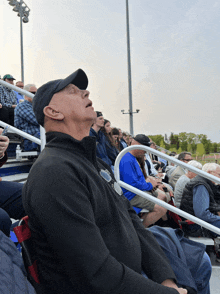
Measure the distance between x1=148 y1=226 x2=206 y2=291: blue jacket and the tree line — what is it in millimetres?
58092

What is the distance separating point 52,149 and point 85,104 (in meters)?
0.31

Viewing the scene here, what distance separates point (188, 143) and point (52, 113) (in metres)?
68.2

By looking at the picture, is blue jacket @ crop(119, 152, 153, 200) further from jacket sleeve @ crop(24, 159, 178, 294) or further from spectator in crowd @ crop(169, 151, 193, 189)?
spectator in crowd @ crop(169, 151, 193, 189)

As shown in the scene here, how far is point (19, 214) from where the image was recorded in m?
1.68

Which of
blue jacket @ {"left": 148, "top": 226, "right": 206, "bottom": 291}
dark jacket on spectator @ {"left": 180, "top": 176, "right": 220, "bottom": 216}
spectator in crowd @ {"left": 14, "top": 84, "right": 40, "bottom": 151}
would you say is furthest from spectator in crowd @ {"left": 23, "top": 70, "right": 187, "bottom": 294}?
spectator in crowd @ {"left": 14, "top": 84, "right": 40, "bottom": 151}

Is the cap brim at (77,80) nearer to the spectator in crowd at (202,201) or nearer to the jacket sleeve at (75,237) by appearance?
the jacket sleeve at (75,237)

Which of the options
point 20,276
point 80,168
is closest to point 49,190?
point 80,168

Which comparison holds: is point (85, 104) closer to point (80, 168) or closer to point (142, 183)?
point (80, 168)

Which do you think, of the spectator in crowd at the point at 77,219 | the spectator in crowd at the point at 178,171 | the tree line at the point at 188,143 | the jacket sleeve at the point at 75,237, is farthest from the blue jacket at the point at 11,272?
the tree line at the point at 188,143

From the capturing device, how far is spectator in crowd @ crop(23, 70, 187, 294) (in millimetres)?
844

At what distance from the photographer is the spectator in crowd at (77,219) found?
2.77ft

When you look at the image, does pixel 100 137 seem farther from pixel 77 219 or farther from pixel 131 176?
pixel 77 219

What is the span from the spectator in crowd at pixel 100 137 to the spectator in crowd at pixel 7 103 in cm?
190

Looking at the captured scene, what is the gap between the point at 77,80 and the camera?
4.12 ft
